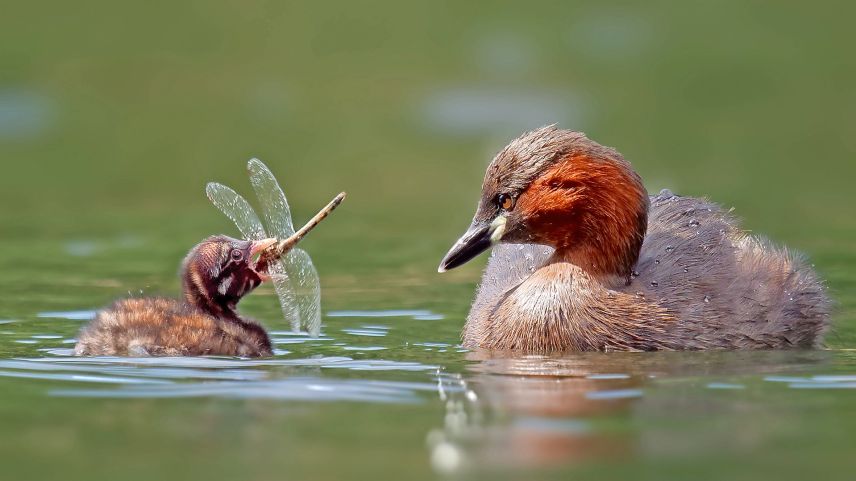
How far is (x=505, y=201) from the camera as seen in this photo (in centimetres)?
1203

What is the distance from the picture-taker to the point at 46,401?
31.5 feet

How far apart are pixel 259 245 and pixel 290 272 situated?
295mm

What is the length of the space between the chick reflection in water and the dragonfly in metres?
0.02

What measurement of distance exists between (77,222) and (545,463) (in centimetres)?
1319

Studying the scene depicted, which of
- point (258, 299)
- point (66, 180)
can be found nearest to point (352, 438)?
point (258, 299)

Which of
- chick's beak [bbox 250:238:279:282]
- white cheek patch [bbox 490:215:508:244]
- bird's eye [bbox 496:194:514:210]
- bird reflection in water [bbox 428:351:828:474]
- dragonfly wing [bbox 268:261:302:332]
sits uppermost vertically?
bird's eye [bbox 496:194:514:210]

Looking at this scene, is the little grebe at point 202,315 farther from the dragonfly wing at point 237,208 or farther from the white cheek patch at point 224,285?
the dragonfly wing at point 237,208

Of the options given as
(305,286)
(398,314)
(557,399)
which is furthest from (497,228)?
(557,399)

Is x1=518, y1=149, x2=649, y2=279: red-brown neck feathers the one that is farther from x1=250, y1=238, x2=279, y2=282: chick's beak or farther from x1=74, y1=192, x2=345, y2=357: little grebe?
x1=250, y1=238, x2=279, y2=282: chick's beak

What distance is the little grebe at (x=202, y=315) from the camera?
11297 mm

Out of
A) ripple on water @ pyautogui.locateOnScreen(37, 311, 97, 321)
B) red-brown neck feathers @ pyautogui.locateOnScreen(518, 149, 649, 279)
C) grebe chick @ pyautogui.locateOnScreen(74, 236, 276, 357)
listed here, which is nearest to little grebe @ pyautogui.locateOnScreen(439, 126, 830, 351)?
red-brown neck feathers @ pyautogui.locateOnScreen(518, 149, 649, 279)

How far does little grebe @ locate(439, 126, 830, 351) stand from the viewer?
1187cm

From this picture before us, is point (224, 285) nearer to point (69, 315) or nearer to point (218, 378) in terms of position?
point (218, 378)

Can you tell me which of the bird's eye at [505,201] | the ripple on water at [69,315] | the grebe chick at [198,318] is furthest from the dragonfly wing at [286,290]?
the ripple on water at [69,315]
